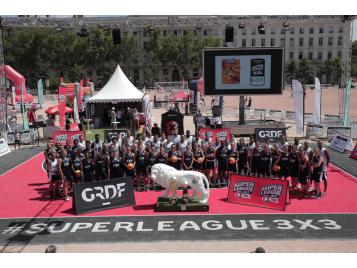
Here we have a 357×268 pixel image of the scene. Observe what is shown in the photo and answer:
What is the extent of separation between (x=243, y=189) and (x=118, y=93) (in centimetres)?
1655

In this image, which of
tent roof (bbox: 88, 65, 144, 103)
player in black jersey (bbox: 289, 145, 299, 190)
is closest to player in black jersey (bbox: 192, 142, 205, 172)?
player in black jersey (bbox: 289, 145, 299, 190)

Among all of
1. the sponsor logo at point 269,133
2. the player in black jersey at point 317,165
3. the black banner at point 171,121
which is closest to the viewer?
the player in black jersey at point 317,165

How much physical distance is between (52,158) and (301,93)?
16.0 metres

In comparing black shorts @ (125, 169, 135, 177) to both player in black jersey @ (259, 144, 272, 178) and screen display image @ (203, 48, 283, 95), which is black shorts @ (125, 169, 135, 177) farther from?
screen display image @ (203, 48, 283, 95)

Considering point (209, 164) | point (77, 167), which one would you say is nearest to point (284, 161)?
→ point (209, 164)

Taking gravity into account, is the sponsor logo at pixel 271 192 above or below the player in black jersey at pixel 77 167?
below

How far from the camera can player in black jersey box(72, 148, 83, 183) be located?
13.3 metres

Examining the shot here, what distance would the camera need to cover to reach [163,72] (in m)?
99.6

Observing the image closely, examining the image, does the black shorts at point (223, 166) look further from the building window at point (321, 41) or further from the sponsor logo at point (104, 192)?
the building window at point (321, 41)

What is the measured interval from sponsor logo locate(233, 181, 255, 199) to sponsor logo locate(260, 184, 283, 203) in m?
0.37

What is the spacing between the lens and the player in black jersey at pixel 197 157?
14188 mm

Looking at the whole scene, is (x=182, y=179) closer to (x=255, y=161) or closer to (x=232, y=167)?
(x=232, y=167)

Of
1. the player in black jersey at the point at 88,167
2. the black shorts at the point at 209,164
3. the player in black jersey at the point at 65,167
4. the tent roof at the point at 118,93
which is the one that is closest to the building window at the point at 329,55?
the tent roof at the point at 118,93

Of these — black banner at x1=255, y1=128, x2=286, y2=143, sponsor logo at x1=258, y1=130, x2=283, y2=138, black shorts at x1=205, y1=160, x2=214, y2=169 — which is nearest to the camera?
black shorts at x1=205, y1=160, x2=214, y2=169
